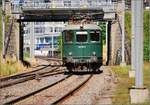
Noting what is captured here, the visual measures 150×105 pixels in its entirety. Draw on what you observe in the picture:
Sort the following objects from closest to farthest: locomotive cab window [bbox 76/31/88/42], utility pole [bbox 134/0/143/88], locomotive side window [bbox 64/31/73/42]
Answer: utility pole [bbox 134/0/143/88] < locomotive side window [bbox 64/31/73/42] < locomotive cab window [bbox 76/31/88/42]

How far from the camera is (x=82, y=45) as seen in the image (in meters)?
34.7

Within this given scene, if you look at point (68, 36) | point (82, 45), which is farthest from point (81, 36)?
point (68, 36)

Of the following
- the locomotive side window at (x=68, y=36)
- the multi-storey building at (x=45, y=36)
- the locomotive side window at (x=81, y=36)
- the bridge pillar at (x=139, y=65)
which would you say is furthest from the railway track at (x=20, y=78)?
the multi-storey building at (x=45, y=36)

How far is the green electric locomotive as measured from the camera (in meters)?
34.2

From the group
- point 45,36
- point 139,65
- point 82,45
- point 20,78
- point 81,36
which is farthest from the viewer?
point 45,36

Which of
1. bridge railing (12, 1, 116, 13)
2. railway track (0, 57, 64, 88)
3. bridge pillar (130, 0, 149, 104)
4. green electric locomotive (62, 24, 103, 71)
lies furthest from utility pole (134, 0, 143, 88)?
bridge railing (12, 1, 116, 13)

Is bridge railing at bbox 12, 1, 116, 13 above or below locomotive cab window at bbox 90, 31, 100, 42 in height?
above

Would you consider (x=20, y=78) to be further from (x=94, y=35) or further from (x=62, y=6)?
(x=62, y=6)

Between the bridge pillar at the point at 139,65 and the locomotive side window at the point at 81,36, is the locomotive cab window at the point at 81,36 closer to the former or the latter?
the locomotive side window at the point at 81,36

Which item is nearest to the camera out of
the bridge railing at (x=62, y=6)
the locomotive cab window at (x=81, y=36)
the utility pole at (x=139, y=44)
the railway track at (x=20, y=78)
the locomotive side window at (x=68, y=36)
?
the utility pole at (x=139, y=44)

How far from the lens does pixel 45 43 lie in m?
159

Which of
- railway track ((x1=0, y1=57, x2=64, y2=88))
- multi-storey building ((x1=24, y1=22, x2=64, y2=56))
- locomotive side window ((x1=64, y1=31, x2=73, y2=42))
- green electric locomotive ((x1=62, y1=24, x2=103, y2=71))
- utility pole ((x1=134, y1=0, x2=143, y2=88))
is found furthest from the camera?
multi-storey building ((x1=24, y1=22, x2=64, y2=56))

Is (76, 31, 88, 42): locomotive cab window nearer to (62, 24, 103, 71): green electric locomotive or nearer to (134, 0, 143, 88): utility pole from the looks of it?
(62, 24, 103, 71): green electric locomotive

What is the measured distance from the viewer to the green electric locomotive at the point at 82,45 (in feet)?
112
